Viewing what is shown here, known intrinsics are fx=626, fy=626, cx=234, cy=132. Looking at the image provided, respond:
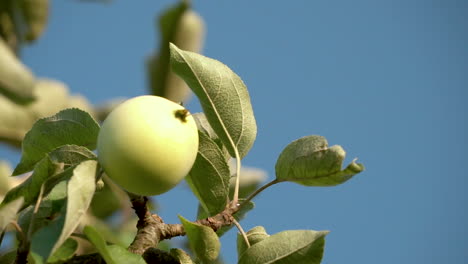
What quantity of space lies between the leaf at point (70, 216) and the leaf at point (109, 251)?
0.02 meters

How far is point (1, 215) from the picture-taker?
0.80 metres

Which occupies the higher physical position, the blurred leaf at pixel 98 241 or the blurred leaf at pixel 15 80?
the blurred leaf at pixel 98 241

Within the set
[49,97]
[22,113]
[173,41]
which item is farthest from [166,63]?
[22,113]

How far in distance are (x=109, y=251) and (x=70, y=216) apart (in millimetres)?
75

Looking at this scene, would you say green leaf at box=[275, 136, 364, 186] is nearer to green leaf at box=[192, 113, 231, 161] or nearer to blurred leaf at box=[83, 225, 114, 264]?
green leaf at box=[192, 113, 231, 161]

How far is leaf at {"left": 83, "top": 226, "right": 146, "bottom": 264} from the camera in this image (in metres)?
0.76

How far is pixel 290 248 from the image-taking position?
879mm

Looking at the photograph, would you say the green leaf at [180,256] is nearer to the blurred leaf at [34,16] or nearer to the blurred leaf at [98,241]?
the blurred leaf at [98,241]

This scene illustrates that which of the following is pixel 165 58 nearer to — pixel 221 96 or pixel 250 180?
pixel 250 180

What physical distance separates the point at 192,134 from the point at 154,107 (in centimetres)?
7

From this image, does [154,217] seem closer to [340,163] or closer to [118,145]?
[118,145]

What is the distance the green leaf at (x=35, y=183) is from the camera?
0.84m

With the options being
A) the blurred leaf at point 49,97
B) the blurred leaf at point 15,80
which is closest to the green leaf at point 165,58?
the blurred leaf at point 49,97

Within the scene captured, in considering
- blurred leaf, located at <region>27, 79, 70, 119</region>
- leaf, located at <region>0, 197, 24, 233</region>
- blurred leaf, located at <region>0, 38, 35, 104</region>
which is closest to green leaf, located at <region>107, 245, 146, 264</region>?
leaf, located at <region>0, 197, 24, 233</region>
